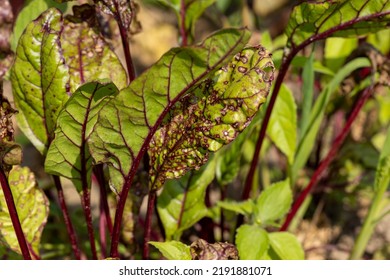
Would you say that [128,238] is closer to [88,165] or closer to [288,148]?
[88,165]

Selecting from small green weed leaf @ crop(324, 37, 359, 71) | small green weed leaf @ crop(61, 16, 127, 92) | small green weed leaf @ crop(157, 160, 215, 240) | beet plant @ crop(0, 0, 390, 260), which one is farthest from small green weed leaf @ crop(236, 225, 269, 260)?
small green weed leaf @ crop(324, 37, 359, 71)

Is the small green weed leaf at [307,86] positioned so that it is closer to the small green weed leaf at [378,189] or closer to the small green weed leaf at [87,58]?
the small green weed leaf at [378,189]

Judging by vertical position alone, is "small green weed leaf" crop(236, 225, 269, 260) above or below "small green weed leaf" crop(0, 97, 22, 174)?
below

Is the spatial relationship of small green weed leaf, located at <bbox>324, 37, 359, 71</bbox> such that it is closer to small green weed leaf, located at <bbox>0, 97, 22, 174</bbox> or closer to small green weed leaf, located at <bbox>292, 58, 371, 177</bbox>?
small green weed leaf, located at <bbox>292, 58, 371, 177</bbox>

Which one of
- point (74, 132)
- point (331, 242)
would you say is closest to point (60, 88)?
point (74, 132)

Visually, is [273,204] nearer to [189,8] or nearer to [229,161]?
[229,161]

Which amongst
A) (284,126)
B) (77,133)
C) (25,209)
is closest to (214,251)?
(77,133)
